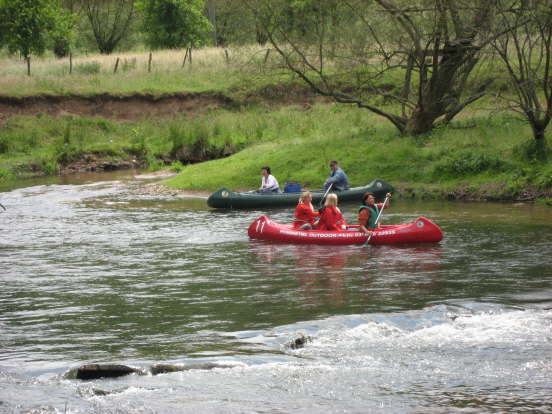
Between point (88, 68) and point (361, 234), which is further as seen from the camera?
point (88, 68)

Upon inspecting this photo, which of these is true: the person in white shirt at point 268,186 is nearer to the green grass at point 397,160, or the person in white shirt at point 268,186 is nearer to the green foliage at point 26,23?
the green grass at point 397,160

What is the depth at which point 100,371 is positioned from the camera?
31.7ft

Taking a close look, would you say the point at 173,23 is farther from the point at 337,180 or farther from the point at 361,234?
the point at 361,234

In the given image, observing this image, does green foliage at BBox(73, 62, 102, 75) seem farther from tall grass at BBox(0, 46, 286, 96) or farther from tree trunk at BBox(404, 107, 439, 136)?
tree trunk at BBox(404, 107, 439, 136)

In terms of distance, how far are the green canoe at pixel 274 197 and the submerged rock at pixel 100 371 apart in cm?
1444

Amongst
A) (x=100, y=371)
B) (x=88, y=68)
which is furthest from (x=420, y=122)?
(x=88, y=68)

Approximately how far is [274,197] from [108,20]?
144 feet

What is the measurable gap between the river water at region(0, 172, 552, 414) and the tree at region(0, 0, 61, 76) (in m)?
26.4

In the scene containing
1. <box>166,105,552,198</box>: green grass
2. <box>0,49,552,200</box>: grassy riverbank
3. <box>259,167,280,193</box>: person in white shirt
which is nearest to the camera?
<box>259,167,280,193</box>: person in white shirt

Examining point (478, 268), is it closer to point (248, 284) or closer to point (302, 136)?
point (248, 284)

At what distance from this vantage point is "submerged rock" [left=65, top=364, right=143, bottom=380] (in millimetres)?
9648

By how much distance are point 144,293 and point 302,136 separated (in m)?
20.3

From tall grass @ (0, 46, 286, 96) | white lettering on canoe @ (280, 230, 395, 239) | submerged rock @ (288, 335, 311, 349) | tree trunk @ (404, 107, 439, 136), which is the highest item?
tall grass @ (0, 46, 286, 96)

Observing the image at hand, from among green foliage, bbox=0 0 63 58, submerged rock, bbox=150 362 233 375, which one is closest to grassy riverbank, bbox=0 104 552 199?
green foliage, bbox=0 0 63 58
